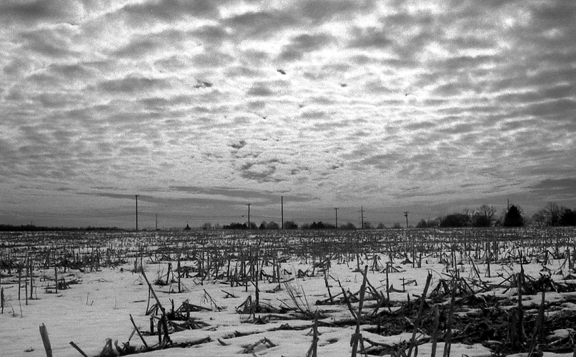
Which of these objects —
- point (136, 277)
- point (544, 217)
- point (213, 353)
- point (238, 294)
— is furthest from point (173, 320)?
point (544, 217)

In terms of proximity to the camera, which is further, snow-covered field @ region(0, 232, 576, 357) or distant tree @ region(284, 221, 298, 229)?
distant tree @ region(284, 221, 298, 229)

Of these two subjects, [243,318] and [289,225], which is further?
→ [289,225]

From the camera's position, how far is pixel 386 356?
10.0 ft

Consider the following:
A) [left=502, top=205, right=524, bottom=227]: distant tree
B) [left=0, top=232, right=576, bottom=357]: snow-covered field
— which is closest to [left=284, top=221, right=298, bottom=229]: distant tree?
[left=502, top=205, right=524, bottom=227]: distant tree

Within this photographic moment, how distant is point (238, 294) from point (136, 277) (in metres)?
3.30

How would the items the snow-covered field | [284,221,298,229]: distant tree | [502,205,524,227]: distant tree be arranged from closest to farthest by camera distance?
1. the snow-covered field
2. [502,205,524,227]: distant tree
3. [284,221,298,229]: distant tree

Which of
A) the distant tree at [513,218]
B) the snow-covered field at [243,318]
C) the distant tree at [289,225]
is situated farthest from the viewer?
the distant tree at [289,225]

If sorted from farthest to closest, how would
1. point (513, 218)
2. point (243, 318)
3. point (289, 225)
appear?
point (289, 225), point (513, 218), point (243, 318)

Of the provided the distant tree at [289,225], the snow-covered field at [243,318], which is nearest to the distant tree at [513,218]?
the distant tree at [289,225]

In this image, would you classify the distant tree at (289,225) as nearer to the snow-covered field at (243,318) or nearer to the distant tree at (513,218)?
the distant tree at (513,218)

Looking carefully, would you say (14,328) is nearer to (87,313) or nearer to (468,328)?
(87,313)

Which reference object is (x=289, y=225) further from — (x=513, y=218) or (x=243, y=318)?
(x=243, y=318)

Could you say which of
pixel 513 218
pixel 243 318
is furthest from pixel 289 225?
pixel 243 318

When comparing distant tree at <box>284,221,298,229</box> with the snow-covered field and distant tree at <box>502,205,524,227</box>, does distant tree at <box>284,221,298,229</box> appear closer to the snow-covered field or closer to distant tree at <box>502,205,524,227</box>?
distant tree at <box>502,205,524,227</box>
